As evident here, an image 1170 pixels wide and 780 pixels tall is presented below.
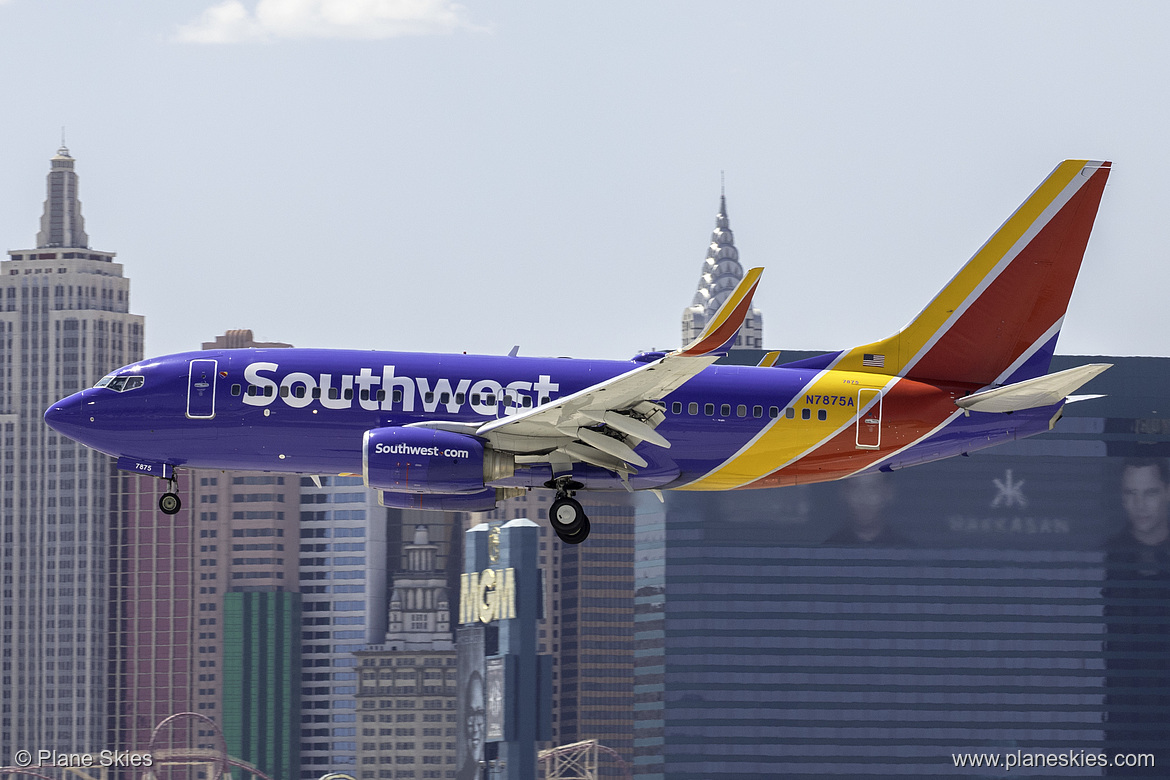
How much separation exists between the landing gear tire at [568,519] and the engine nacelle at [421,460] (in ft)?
8.47

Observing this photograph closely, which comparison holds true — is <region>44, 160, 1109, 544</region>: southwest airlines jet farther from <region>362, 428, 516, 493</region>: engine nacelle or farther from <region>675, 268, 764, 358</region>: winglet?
<region>675, 268, 764, 358</region>: winglet

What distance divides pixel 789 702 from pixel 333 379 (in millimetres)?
141709

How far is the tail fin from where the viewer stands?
54.9 meters

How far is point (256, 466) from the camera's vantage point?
52.0 meters

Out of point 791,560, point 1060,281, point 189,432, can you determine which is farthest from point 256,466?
point 791,560

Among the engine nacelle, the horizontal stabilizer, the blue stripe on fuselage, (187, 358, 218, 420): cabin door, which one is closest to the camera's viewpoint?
the engine nacelle

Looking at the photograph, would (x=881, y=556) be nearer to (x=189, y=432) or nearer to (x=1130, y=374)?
(x=1130, y=374)

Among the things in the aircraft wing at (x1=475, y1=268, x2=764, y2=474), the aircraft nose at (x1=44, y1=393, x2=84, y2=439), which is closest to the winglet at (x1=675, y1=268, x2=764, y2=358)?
the aircraft wing at (x1=475, y1=268, x2=764, y2=474)

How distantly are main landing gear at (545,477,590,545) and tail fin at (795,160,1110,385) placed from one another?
9.02m

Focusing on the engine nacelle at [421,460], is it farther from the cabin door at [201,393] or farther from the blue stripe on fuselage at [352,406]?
the cabin door at [201,393]

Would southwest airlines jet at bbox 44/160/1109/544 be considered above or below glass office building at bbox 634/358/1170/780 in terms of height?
above

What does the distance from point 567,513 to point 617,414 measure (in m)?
3.61

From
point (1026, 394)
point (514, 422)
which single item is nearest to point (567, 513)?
point (514, 422)

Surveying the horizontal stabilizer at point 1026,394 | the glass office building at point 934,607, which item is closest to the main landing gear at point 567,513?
the horizontal stabilizer at point 1026,394
